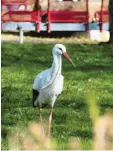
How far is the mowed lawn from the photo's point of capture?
30.2ft

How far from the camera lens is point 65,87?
523 inches

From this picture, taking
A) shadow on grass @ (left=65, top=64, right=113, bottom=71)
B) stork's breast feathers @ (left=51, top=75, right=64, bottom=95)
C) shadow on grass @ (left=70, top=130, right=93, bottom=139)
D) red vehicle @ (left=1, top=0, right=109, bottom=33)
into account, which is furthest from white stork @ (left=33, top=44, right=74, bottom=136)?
red vehicle @ (left=1, top=0, right=109, bottom=33)

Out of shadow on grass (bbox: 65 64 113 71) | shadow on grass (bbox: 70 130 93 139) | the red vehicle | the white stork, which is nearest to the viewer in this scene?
the white stork

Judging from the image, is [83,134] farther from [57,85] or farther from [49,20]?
[49,20]

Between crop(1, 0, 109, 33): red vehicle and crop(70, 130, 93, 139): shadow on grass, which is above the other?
crop(70, 130, 93, 139): shadow on grass

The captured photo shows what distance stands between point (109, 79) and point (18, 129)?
19.1 feet

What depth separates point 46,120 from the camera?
9.59 m

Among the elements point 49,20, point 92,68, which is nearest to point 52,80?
point 92,68

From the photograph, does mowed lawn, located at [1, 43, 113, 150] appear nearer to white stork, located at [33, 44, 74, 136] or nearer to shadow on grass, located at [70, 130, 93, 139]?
shadow on grass, located at [70, 130, 93, 139]

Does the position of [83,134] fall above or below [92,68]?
above

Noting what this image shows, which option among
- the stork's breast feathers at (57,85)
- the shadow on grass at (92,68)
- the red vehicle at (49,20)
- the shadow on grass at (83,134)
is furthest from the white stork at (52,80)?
the red vehicle at (49,20)

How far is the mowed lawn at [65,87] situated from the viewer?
9206mm

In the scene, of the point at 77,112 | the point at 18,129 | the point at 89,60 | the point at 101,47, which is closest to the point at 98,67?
the point at 89,60

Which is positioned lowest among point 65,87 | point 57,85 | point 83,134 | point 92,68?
point 92,68
